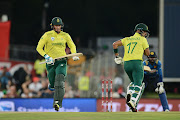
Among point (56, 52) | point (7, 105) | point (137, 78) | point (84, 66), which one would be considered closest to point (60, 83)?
point (56, 52)

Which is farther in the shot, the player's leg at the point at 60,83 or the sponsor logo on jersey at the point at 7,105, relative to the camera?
the sponsor logo on jersey at the point at 7,105

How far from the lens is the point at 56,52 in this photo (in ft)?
43.4

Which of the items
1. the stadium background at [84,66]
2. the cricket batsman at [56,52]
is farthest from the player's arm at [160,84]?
the stadium background at [84,66]

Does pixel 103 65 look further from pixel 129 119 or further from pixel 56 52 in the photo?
pixel 129 119

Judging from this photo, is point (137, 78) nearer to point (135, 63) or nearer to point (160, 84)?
point (135, 63)

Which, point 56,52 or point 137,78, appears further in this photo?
point 56,52

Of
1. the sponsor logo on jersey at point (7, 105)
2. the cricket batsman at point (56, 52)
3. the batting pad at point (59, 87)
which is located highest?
the cricket batsman at point (56, 52)

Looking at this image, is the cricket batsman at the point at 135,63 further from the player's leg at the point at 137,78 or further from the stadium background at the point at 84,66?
the stadium background at the point at 84,66

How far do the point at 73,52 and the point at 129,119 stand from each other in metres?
3.48

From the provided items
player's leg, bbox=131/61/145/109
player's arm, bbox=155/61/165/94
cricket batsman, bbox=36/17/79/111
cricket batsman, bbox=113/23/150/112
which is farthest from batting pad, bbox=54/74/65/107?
player's arm, bbox=155/61/165/94

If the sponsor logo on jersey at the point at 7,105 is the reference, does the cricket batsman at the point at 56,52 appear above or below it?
above

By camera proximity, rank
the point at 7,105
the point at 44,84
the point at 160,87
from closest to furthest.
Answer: the point at 160,87, the point at 7,105, the point at 44,84

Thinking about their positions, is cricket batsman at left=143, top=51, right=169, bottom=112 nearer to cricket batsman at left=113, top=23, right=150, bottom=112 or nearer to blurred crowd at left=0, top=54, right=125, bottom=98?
cricket batsman at left=113, top=23, right=150, bottom=112

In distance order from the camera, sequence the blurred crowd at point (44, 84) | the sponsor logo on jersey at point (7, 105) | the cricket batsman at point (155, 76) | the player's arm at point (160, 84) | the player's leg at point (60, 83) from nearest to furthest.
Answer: the player's leg at point (60, 83), the player's arm at point (160, 84), the cricket batsman at point (155, 76), the sponsor logo on jersey at point (7, 105), the blurred crowd at point (44, 84)
